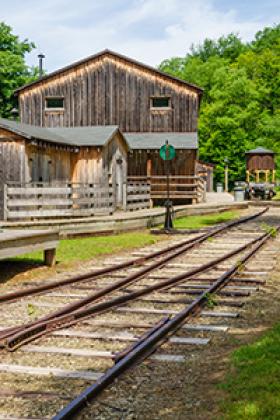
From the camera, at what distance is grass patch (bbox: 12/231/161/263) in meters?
14.0

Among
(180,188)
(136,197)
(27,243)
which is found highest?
(180,188)

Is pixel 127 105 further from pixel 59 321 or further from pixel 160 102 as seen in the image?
pixel 59 321

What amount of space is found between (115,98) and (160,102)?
2689 millimetres

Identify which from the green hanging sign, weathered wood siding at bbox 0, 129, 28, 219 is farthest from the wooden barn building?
weathered wood siding at bbox 0, 129, 28, 219

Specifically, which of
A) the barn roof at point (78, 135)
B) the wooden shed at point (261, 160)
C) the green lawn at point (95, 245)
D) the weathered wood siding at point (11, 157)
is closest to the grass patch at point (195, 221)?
the green lawn at point (95, 245)

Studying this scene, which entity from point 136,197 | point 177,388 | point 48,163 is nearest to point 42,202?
point 48,163

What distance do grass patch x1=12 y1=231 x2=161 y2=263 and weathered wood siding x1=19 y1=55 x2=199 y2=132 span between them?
16.7m

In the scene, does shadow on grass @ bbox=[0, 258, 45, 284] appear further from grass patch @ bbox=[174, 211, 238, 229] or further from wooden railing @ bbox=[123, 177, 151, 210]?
wooden railing @ bbox=[123, 177, 151, 210]

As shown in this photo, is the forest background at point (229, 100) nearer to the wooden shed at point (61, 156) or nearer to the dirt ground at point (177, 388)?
the wooden shed at point (61, 156)

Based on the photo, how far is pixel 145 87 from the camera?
35.1 metres

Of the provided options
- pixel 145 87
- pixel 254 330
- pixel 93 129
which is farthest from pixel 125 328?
pixel 145 87

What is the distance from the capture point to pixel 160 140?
32938mm

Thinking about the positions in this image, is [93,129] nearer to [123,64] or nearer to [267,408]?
[123,64]

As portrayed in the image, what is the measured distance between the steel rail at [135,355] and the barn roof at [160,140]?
22.4 metres
